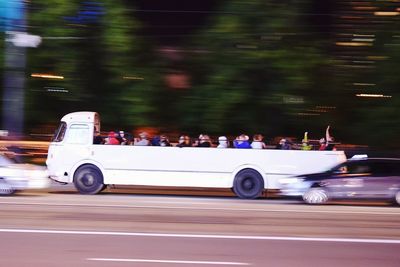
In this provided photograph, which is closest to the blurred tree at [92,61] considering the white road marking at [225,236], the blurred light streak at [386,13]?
the blurred light streak at [386,13]

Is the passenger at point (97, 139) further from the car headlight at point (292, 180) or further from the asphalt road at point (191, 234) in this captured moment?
the car headlight at point (292, 180)

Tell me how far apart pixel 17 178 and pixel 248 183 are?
254 inches

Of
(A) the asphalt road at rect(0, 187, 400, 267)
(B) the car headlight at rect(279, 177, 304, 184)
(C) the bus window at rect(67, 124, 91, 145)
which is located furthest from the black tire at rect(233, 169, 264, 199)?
(C) the bus window at rect(67, 124, 91, 145)

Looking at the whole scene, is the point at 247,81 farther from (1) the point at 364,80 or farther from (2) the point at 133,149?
(2) the point at 133,149

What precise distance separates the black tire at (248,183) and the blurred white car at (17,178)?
546 centimetres

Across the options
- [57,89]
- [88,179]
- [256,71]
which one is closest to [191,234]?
[88,179]

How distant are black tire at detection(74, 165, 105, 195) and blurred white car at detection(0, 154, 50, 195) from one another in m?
1.70

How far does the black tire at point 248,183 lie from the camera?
63.9 ft

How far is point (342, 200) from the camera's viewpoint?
1761 centimetres

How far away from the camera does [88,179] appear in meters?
19.8

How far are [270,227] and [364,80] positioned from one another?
1704 cm

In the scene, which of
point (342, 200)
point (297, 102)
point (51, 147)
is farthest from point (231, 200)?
point (297, 102)

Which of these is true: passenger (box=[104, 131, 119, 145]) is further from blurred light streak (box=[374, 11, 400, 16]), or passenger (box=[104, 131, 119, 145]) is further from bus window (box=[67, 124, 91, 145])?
blurred light streak (box=[374, 11, 400, 16])

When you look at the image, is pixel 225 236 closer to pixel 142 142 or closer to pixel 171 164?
pixel 171 164
